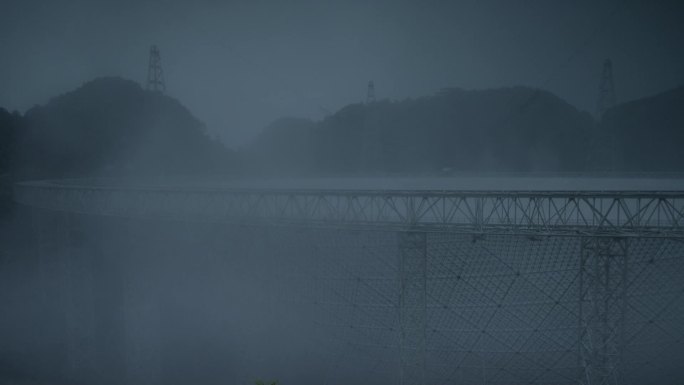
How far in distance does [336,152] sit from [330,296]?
18481mm

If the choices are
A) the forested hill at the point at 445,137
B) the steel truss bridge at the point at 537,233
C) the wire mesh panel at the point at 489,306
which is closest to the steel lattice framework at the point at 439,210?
the steel truss bridge at the point at 537,233

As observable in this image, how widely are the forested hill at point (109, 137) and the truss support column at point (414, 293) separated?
25.3 m

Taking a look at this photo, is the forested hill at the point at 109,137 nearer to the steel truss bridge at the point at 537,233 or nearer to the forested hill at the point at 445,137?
the forested hill at the point at 445,137

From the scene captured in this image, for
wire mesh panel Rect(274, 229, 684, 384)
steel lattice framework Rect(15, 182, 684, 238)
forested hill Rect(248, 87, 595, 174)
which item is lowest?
wire mesh panel Rect(274, 229, 684, 384)

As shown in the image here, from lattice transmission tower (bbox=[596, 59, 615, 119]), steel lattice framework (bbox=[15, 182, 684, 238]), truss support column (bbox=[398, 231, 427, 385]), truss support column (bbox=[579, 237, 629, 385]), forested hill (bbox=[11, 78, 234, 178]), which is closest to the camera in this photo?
truss support column (bbox=[579, 237, 629, 385])

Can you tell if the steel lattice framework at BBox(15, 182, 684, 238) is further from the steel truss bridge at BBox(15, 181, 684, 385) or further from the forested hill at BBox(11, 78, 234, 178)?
the forested hill at BBox(11, 78, 234, 178)

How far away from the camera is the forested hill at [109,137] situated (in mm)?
28547

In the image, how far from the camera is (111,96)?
3195cm

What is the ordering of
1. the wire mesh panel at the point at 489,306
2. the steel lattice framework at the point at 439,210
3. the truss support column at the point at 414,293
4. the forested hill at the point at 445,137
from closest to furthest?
the steel lattice framework at the point at 439,210, the wire mesh panel at the point at 489,306, the truss support column at the point at 414,293, the forested hill at the point at 445,137

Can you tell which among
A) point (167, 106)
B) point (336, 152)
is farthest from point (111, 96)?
point (336, 152)

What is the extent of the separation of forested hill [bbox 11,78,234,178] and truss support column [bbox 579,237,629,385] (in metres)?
28.2

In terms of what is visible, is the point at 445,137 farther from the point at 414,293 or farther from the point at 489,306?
the point at 414,293

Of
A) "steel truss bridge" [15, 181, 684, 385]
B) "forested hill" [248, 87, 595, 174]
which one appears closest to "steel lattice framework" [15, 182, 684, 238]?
"steel truss bridge" [15, 181, 684, 385]

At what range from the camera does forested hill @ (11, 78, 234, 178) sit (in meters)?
28.5
